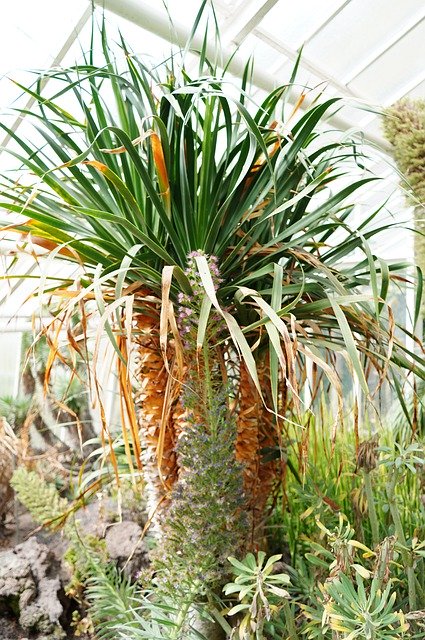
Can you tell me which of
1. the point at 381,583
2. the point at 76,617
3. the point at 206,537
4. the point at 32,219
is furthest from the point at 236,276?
the point at 76,617

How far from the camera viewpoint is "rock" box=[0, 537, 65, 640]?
223 centimetres

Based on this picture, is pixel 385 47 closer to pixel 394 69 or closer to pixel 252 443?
pixel 394 69

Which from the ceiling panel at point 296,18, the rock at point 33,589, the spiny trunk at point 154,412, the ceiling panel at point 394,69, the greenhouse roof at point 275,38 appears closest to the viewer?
the spiny trunk at point 154,412

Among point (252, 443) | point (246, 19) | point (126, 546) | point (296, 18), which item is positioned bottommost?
point (126, 546)

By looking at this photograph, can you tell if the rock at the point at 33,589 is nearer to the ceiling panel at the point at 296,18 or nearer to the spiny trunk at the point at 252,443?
the spiny trunk at the point at 252,443

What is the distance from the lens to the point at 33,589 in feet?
7.80

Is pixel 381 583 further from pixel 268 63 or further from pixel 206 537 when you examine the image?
pixel 268 63

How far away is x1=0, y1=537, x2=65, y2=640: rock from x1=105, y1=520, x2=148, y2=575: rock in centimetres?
23

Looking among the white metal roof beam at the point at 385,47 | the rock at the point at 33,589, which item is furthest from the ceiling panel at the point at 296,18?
the rock at the point at 33,589

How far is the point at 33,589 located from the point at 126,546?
1.21 feet

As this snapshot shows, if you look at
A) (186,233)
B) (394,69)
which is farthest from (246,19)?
(186,233)

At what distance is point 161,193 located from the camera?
1.45 meters

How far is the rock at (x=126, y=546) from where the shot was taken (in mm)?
2406

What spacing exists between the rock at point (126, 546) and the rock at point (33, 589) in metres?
0.23
